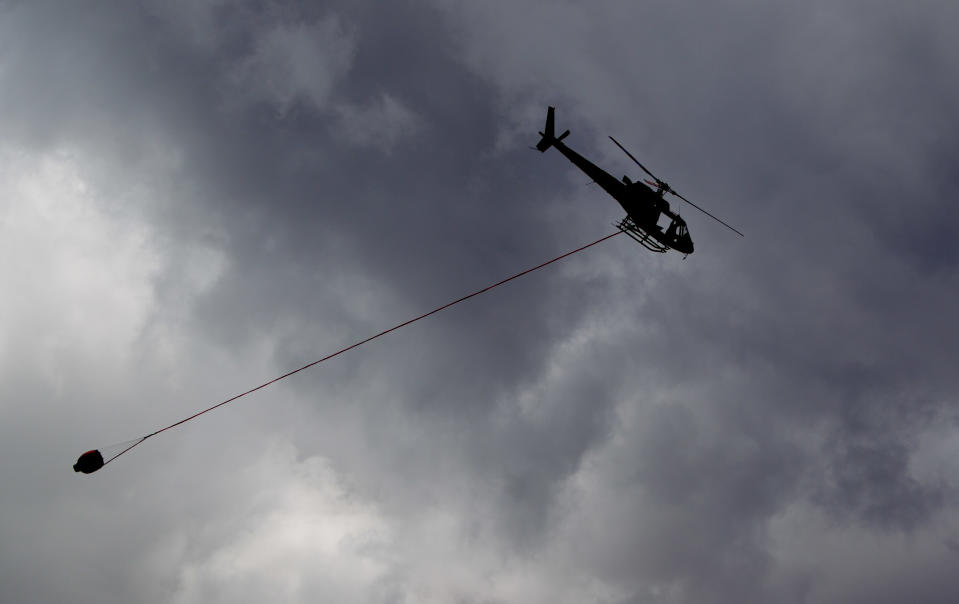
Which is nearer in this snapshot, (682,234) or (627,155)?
(627,155)

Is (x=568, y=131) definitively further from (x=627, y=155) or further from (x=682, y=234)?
(x=682, y=234)

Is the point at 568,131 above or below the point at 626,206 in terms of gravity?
above

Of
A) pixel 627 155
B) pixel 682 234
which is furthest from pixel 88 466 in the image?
pixel 682 234

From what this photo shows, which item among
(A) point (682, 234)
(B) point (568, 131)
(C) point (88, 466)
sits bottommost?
(C) point (88, 466)

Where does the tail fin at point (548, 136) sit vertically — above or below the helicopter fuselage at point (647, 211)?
above

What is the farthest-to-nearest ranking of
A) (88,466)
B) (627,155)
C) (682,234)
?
(682,234) → (627,155) → (88,466)

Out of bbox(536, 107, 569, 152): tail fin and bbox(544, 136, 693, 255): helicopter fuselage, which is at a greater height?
bbox(536, 107, 569, 152): tail fin

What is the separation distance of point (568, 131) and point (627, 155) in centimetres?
650

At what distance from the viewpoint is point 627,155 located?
41000mm

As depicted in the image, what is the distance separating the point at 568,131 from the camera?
150ft

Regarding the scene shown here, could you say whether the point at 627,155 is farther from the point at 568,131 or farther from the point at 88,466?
the point at 88,466

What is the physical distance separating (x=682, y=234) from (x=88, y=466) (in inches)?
1573

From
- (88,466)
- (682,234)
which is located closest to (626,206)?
(682,234)

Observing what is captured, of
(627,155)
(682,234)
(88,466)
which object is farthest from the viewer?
(682,234)
